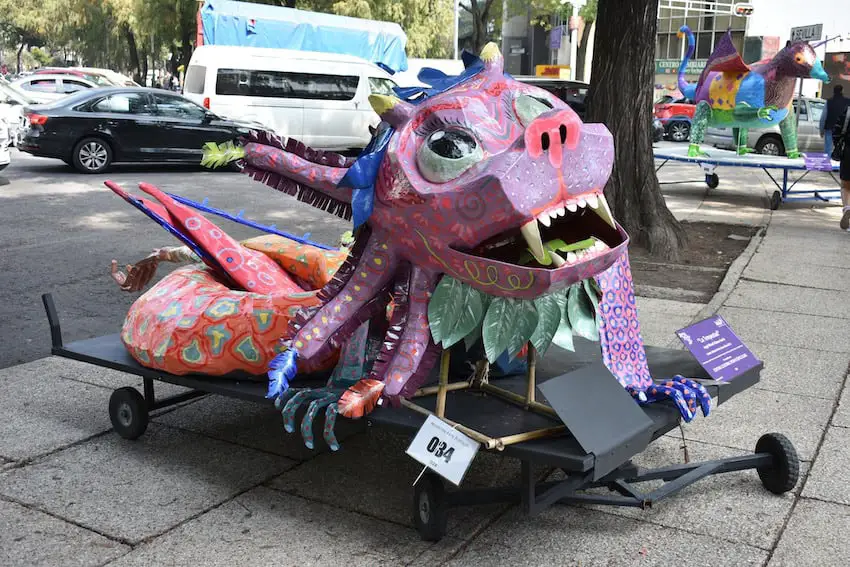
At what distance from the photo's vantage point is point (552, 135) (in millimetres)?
3188

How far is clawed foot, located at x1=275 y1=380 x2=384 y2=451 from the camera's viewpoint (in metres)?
3.39

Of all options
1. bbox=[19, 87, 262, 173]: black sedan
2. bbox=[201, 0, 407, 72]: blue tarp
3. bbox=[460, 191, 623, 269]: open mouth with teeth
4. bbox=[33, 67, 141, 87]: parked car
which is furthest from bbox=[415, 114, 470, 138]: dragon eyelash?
bbox=[33, 67, 141, 87]: parked car

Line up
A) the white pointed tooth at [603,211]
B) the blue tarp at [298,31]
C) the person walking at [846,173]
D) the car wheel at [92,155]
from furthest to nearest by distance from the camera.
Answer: the blue tarp at [298,31] < the car wheel at [92,155] < the person walking at [846,173] < the white pointed tooth at [603,211]

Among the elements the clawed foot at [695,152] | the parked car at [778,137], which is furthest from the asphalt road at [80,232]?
the parked car at [778,137]

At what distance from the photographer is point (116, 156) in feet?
52.3

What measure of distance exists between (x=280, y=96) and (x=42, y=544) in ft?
55.8

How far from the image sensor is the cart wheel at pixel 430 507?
338 cm

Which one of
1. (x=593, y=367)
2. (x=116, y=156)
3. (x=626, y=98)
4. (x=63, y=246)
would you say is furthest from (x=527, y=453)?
(x=116, y=156)

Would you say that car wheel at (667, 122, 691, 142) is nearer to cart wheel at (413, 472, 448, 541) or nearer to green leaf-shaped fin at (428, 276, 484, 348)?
green leaf-shaped fin at (428, 276, 484, 348)

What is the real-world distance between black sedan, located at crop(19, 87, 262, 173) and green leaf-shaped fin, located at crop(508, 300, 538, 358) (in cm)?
1389

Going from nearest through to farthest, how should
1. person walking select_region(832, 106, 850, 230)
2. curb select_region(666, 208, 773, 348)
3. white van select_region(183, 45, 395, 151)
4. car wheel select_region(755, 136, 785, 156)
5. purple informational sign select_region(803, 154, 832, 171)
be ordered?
1. curb select_region(666, 208, 773, 348)
2. person walking select_region(832, 106, 850, 230)
3. purple informational sign select_region(803, 154, 832, 171)
4. white van select_region(183, 45, 395, 151)
5. car wheel select_region(755, 136, 785, 156)

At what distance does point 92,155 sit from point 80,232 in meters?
5.74

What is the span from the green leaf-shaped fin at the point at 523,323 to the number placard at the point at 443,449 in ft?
1.37

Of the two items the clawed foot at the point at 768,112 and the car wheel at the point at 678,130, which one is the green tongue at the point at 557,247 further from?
the car wheel at the point at 678,130
